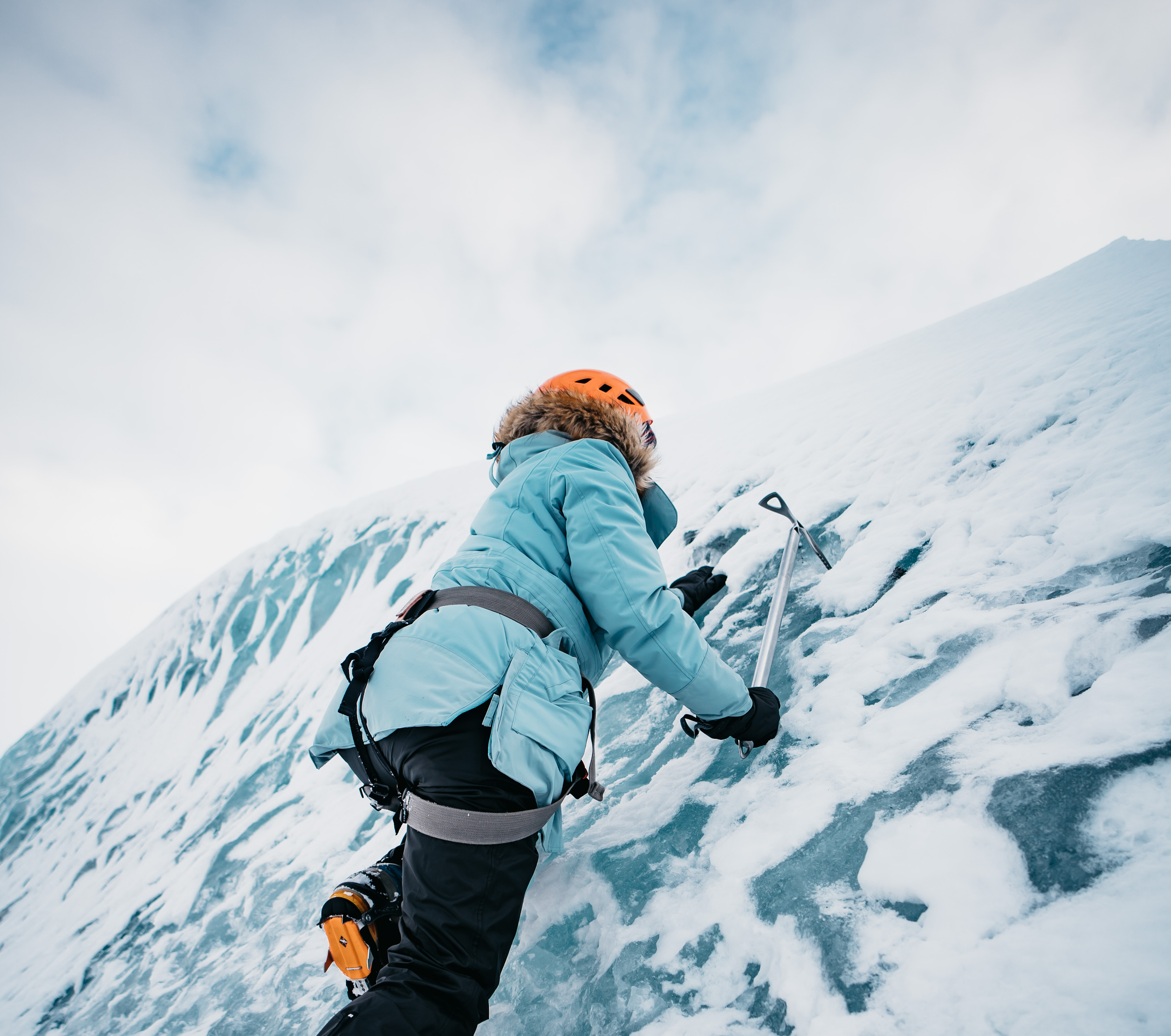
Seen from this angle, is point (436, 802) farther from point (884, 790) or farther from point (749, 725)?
point (884, 790)

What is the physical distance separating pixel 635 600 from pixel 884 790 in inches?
31.6

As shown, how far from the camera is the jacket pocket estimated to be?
1.24 meters

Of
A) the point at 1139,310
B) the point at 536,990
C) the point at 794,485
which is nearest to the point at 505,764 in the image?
the point at 536,990

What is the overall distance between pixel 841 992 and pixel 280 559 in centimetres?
1309

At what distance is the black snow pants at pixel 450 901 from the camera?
3.54 ft

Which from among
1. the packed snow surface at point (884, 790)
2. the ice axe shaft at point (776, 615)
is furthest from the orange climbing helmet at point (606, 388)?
the packed snow surface at point (884, 790)

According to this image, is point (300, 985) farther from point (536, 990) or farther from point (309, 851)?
point (536, 990)

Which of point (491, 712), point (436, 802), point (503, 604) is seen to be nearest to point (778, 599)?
point (503, 604)

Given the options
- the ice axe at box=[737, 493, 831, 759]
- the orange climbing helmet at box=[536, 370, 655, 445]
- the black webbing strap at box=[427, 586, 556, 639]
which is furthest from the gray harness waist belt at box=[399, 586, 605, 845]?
the orange climbing helmet at box=[536, 370, 655, 445]

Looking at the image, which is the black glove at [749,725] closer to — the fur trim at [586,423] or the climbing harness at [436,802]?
the climbing harness at [436,802]

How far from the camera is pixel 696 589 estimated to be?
2582 mm

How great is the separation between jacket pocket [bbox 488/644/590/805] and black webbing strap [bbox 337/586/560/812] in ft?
0.40

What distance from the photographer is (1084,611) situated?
1.41m

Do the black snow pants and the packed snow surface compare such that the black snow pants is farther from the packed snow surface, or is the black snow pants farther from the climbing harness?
the packed snow surface
